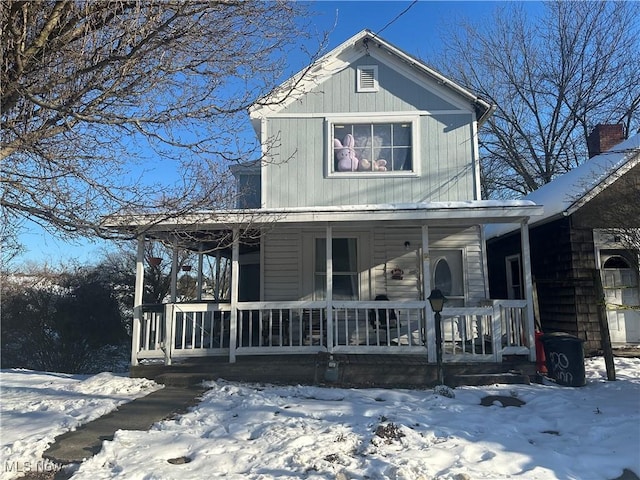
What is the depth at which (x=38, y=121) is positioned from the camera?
17.5 feet

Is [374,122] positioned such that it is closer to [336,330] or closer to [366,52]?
[366,52]

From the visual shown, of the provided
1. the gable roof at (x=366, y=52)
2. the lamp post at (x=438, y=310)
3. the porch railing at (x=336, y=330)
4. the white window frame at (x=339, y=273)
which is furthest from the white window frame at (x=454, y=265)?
the lamp post at (x=438, y=310)

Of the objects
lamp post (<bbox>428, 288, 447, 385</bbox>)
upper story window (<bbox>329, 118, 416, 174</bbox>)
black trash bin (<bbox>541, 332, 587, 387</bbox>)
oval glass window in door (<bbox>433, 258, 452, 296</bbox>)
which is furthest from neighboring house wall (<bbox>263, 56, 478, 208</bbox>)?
lamp post (<bbox>428, 288, 447, 385</bbox>)

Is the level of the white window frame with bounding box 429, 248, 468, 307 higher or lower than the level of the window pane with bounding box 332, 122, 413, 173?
lower

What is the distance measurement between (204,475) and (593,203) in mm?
8939

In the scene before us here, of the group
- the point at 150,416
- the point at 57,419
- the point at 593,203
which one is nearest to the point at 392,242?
the point at 593,203

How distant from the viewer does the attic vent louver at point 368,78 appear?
10.5m

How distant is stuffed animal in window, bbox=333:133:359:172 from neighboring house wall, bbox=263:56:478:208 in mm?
186

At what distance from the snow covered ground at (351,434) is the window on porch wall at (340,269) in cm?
319

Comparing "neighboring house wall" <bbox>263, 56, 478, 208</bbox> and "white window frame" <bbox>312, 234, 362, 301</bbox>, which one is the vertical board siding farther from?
"neighboring house wall" <bbox>263, 56, 478, 208</bbox>

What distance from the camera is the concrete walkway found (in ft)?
15.0

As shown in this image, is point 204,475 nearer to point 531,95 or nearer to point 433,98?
point 433,98

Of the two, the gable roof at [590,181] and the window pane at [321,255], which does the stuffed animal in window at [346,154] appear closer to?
the window pane at [321,255]

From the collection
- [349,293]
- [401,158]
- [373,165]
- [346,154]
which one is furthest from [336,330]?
[401,158]
